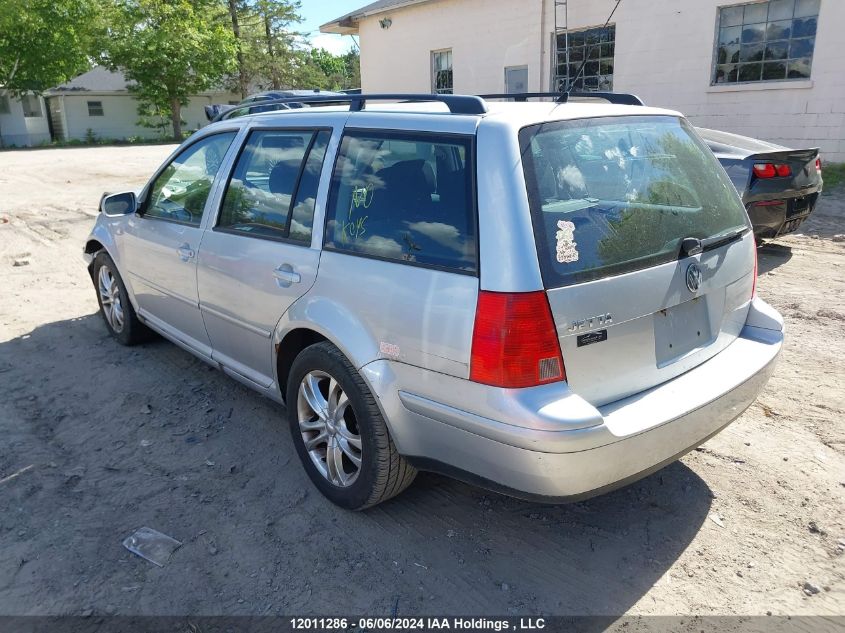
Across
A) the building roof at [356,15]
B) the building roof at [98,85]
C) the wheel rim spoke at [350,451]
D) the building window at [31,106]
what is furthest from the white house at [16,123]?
the wheel rim spoke at [350,451]

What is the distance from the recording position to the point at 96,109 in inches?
1634

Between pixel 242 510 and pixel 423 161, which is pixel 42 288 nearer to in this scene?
pixel 242 510

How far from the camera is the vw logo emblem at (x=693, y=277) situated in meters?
2.92

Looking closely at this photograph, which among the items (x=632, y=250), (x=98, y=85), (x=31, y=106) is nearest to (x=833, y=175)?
(x=632, y=250)

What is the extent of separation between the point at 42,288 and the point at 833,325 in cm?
769

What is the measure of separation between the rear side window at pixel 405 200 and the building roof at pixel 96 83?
141 ft

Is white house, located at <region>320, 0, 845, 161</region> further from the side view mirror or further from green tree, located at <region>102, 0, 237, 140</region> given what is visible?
green tree, located at <region>102, 0, 237, 140</region>

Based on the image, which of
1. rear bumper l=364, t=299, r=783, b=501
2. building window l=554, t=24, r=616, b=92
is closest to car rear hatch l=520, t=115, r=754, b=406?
rear bumper l=364, t=299, r=783, b=501

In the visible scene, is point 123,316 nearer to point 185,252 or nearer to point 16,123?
point 185,252

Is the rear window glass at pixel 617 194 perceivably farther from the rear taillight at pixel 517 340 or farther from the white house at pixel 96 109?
the white house at pixel 96 109

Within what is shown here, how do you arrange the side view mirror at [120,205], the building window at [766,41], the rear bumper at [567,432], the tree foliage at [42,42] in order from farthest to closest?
1. the tree foliage at [42,42]
2. the building window at [766,41]
3. the side view mirror at [120,205]
4. the rear bumper at [567,432]

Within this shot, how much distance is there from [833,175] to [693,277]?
1139 centimetres

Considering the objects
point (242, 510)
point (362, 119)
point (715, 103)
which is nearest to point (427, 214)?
point (362, 119)

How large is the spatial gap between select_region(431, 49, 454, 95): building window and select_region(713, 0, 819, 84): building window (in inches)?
305
